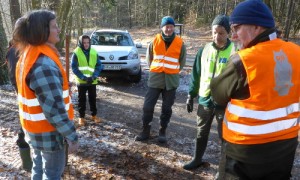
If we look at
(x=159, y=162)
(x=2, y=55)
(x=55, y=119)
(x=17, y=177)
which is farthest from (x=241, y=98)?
(x=2, y=55)

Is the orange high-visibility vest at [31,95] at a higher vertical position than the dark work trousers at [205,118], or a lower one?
higher

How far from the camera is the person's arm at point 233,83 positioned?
1.99 metres

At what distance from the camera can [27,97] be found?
2367mm

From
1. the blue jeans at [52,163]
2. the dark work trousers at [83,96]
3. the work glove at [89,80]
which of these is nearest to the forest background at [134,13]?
the dark work trousers at [83,96]

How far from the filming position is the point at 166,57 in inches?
197

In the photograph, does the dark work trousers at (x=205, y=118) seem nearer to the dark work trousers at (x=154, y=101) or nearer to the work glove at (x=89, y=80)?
the dark work trousers at (x=154, y=101)

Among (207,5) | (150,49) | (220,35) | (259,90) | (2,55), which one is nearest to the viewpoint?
(259,90)

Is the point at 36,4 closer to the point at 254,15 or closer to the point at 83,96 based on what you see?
the point at 83,96

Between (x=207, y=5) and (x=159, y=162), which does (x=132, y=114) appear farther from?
(x=207, y=5)

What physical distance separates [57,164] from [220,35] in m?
2.42

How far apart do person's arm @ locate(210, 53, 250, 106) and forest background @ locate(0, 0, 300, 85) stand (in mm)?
7739

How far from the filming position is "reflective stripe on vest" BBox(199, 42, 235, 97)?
3.68 m

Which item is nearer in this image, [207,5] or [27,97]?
[27,97]

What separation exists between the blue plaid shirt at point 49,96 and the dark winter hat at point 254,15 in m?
1.45
